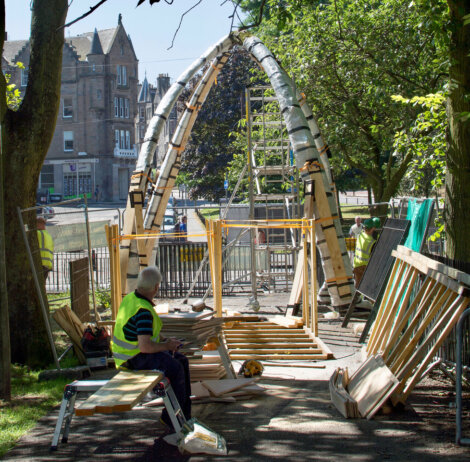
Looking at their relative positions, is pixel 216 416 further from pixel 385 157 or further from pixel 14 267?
pixel 385 157

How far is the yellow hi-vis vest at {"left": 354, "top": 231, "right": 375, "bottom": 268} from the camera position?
548 inches

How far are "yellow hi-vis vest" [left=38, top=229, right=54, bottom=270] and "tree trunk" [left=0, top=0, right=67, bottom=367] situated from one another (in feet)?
8.64

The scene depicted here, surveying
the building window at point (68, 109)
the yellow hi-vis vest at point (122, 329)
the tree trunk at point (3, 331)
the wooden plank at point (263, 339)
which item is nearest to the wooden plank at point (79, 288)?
the wooden plank at point (263, 339)

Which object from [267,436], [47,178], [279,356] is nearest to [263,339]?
[279,356]

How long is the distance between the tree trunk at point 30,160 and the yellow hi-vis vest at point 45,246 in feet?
8.64

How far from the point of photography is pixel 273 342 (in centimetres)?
1016

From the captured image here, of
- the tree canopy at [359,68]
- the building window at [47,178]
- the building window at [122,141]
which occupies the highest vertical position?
the building window at [122,141]

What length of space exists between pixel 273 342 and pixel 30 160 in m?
4.34

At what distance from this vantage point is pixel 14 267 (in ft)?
30.7

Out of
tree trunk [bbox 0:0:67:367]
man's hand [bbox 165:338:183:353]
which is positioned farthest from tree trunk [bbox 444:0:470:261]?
tree trunk [bbox 0:0:67:367]

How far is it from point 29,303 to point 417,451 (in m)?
5.95

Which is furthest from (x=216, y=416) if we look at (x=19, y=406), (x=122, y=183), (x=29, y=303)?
(x=122, y=183)

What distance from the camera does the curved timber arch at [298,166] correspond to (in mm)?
12500

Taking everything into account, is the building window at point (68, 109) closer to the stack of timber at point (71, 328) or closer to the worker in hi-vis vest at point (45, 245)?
the worker in hi-vis vest at point (45, 245)
